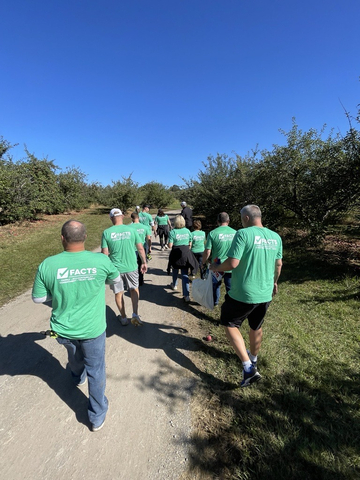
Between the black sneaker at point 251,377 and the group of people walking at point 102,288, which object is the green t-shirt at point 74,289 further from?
the black sneaker at point 251,377

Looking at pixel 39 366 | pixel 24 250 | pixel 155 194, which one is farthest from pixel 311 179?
pixel 155 194

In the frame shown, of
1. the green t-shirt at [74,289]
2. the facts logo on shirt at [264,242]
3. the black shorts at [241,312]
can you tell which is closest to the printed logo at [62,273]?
the green t-shirt at [74,289]

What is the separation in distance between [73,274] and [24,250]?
8840 mm

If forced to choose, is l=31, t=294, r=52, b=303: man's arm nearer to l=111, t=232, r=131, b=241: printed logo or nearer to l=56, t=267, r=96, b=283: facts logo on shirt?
l=56, t=267, r=96, b=283: facts logo on shirt

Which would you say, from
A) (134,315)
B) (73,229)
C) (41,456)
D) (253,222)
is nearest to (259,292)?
(253,222)

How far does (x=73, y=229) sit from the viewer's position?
1.87m

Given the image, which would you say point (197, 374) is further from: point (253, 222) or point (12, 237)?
point (12, 237)

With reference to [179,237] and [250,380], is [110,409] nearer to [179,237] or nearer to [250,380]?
[250,380]

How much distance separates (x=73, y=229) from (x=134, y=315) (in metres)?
2.40

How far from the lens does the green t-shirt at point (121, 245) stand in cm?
349

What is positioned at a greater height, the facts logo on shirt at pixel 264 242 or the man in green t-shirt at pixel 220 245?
the facts logo on shirt at pixel 264 242

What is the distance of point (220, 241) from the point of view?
3832 mm

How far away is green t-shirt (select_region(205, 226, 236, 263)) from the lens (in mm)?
3822

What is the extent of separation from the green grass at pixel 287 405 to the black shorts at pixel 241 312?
798 mm
